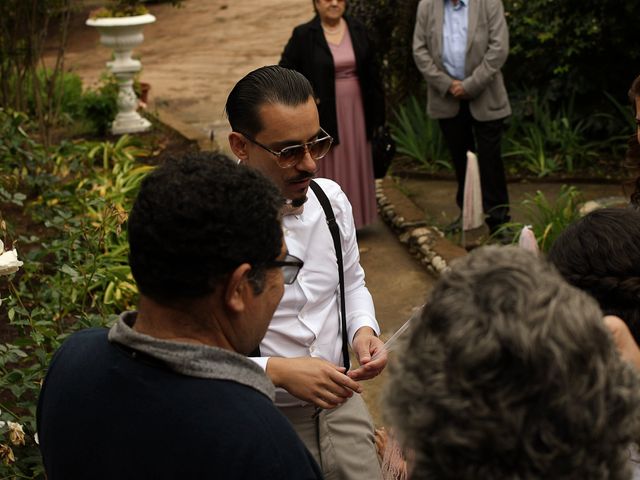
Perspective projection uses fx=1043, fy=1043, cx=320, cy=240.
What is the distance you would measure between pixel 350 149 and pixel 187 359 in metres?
5.57

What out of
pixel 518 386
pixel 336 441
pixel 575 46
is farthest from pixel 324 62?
pixel 518 386

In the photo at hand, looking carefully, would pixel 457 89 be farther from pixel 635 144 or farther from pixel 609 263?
pixel 609 263

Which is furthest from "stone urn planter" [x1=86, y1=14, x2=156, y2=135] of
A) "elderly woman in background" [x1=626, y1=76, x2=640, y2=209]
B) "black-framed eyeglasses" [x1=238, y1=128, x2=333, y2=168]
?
"black-framed eyeglasses" [x1=238, y1=128, x2=333, y2=168]

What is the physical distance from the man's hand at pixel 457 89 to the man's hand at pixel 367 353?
4.40m

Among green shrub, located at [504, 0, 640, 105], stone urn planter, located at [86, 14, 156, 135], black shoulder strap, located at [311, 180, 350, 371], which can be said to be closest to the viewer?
black shoulder strap, located at [311, 180, 350, 371]

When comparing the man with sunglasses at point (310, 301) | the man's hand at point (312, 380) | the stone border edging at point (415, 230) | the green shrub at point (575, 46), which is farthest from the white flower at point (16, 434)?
the green shrub at point (575, 46)

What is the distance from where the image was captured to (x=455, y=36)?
7164mm

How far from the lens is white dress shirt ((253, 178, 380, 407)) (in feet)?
9.36

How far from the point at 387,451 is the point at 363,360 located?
0.27 m

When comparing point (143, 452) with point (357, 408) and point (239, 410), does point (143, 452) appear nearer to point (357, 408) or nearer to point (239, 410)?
point (239, 410)

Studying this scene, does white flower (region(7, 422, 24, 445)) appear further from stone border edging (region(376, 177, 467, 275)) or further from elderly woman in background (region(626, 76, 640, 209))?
stone border edging (region(376, 177, 467, 275))

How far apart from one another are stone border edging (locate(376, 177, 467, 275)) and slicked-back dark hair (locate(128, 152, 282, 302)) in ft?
15.6

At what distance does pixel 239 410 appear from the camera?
1822 mm

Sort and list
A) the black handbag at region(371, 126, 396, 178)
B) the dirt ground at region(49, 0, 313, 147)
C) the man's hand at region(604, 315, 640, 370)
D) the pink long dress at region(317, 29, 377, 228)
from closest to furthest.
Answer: the man's hand at region(604, 315, 640, 370) → the pink long dress at region(317, 29, 377, 228) → the black handbag at region(371, 126, 396, 178) → the dirt ground at region(49, 0, 313, 147)
